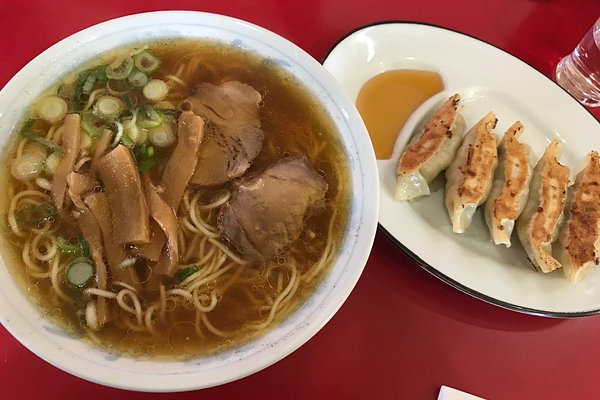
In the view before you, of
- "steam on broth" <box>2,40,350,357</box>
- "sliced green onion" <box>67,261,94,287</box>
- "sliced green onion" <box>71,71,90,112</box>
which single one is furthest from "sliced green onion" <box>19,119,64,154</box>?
"sliced green onion" <box>67,261,94,287</box>

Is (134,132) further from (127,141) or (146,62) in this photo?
(146,62)

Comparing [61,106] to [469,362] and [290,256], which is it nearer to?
[290,256]

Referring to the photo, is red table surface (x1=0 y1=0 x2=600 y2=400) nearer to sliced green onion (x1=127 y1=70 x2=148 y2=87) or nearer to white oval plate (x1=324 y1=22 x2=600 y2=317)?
white oval plate (x1=324 y1=22 x2=600 y2=317)

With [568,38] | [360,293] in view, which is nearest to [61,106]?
[360,293]

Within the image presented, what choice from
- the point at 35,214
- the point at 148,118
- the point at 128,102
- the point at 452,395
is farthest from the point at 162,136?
the point at 452,395

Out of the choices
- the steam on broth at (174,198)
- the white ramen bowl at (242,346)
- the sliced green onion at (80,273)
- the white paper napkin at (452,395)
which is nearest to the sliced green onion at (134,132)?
the steam on broth at (174,198)

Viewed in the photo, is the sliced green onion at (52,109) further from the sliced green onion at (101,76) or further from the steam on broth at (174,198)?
the sliced green onion at (101,76)
